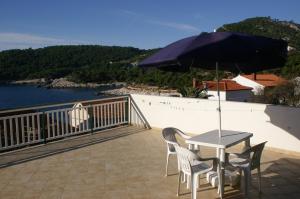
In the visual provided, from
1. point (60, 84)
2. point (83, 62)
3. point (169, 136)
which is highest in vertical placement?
point (83, 62)

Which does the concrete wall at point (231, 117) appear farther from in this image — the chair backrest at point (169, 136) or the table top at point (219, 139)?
the chair backrest at point (169, 136)

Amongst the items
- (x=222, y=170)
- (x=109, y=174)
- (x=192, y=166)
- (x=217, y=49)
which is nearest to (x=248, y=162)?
(x=222, y=170)

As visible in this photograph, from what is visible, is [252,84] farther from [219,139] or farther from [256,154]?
[256,154]

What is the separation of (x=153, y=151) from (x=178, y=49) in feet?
11.1

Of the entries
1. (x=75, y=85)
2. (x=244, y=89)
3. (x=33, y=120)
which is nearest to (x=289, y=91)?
(x=244, y=89)

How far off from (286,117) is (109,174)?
3.57 metres

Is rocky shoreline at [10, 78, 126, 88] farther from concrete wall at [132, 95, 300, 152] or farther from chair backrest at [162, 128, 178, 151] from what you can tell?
chair backrest at [162, 128, 178, 151]

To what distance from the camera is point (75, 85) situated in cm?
7706

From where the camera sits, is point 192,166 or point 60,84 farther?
point 60,84

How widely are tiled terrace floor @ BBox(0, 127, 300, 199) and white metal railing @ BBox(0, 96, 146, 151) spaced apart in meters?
0.39

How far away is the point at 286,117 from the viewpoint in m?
6.83

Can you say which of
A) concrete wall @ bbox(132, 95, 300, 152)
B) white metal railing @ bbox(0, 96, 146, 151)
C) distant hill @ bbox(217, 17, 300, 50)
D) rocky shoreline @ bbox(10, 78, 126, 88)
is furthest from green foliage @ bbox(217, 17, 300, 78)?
white metal railing @ bbox(0, 96, 146, 151)

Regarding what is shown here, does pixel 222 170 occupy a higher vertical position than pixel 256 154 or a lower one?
lower

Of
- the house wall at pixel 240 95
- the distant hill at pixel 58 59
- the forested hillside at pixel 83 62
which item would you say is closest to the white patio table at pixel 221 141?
the house wall at pixel 240 95
